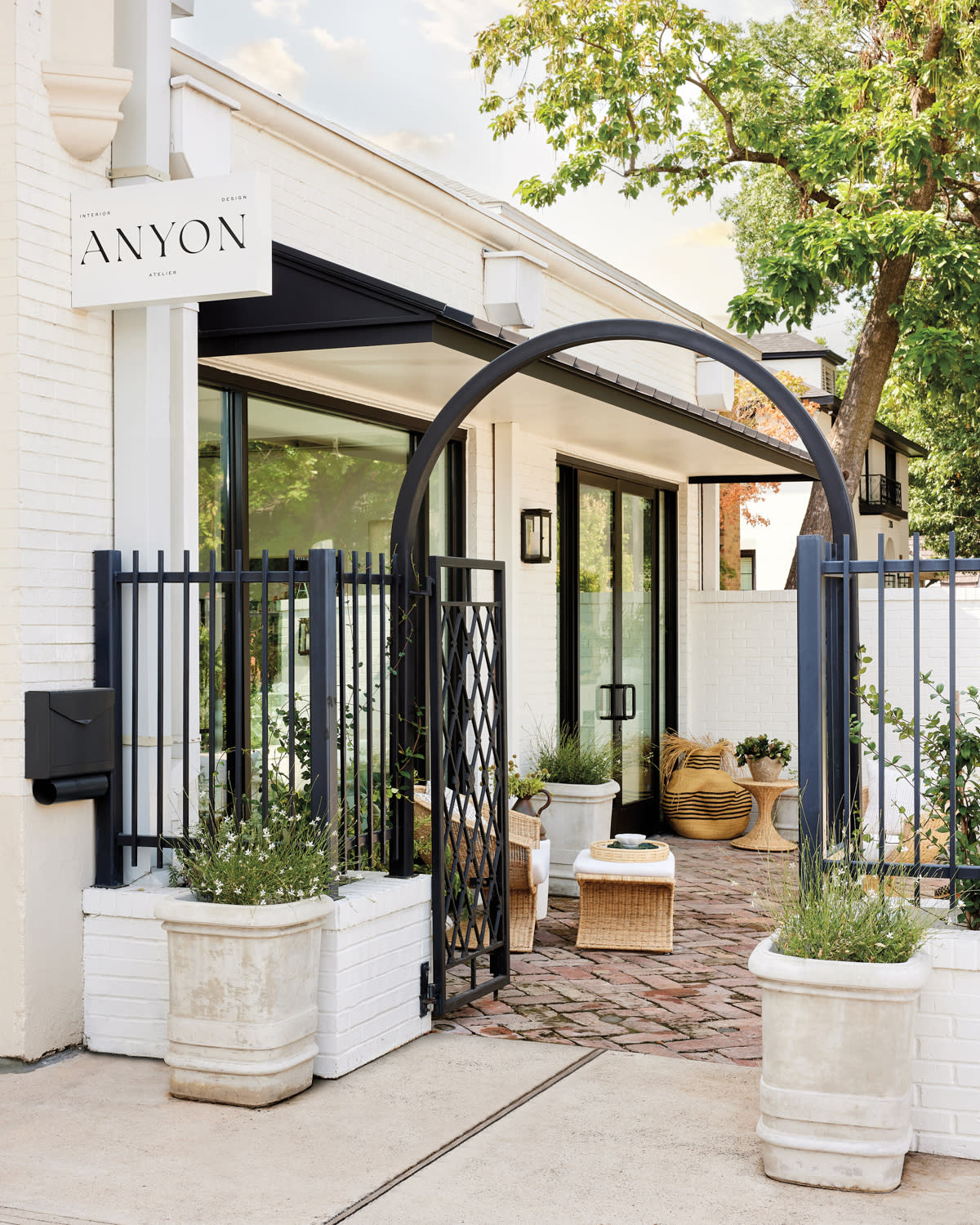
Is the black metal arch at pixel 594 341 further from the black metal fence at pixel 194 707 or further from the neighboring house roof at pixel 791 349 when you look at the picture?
the neighboring house roof at pixel 791 349

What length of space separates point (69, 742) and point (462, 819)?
153cm

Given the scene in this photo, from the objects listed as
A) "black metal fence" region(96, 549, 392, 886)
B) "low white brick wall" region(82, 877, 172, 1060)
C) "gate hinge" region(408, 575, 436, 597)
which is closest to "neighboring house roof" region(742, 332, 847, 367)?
"gate hinge" region(408, 575, 436, 597)

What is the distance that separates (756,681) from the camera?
1133 cm

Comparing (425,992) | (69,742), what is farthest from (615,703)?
(69,742)

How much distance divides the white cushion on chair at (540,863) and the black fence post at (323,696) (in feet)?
6.62

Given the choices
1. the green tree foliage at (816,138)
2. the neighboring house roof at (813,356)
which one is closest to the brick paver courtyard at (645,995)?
the green tree foliage at (816,138)

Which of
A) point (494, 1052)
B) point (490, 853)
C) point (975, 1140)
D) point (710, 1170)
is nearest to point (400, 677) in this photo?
point (490, 853)

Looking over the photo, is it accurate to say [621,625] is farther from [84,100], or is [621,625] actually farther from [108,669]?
[84,100]

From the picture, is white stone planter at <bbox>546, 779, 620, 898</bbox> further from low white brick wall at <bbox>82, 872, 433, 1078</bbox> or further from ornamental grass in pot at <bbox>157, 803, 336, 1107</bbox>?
ornamental grass in pot at <bbox>157, 803, 336, 1107</bbox>

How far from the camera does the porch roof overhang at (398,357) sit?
5.52 m

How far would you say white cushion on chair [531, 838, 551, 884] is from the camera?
650 cm

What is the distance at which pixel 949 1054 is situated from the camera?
3826mm

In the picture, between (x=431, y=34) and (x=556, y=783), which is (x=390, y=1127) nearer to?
(x=556, y=783)

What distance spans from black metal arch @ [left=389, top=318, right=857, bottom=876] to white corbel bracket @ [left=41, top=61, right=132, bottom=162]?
161 centimetres
